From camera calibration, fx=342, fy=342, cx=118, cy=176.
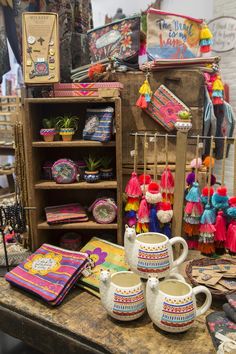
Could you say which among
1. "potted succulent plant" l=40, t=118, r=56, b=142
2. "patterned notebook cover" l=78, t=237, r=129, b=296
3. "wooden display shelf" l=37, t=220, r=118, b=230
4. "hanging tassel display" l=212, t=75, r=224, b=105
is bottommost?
"patterned notebook cover" l=78, t=237, r=129, b=296

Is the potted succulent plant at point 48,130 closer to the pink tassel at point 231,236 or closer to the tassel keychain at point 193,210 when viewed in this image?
the tassel keychain at point 193,210

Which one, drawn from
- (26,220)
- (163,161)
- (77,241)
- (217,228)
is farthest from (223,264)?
(26,220)

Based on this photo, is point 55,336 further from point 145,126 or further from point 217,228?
point 145,126

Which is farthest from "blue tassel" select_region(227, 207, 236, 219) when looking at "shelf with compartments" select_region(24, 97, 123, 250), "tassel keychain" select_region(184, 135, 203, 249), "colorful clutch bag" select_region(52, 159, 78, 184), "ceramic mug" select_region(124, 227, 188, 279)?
"colorful clutch bag" select_region(52, 159, 78, 184)

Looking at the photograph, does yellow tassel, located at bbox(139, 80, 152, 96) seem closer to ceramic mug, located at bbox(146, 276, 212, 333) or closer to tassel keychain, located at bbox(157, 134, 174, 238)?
tassel keychain, located at bbox(157, 134, 174, 238)

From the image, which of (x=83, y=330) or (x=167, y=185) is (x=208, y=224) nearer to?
(x=167, y=185)

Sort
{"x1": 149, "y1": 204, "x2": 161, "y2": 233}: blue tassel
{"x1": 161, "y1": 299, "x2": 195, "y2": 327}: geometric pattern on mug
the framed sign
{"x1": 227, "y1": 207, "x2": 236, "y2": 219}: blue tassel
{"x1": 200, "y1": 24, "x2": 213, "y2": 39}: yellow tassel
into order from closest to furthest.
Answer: {"x1": 161, "y1": 299, "x2": 195, "y2": 327}: geometric pattern on mug → {"x1": 227, "y1": 207, "x2": 236, "y2": 219}: blue tassel → {"x1": 149, "y1": 204, "x2": 161, "y2": 233}: blue tassel → {"x1": 200, "y1": 24, "x2": 213, "y2": 39}: yellow tassel → the framed sign

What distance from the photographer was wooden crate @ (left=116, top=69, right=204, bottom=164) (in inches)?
62.7

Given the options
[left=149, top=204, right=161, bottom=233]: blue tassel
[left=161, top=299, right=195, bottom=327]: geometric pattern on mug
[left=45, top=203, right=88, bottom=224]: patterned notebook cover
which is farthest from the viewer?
[left=45, top=203, right=88, bottom=224]: patterned notebook cover

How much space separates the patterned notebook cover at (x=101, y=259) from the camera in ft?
4.11

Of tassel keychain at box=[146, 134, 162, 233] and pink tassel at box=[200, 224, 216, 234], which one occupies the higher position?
tassel keychain at box=[146, 134, 162, 233]

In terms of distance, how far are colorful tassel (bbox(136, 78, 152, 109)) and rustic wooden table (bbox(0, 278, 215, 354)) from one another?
0.85m

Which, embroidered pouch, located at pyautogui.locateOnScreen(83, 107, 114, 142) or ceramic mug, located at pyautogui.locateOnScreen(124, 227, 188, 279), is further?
embroidered pouch, located at pyautogui.locateOnScreen(83, 107, 114, 142)

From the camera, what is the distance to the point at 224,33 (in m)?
2.90
